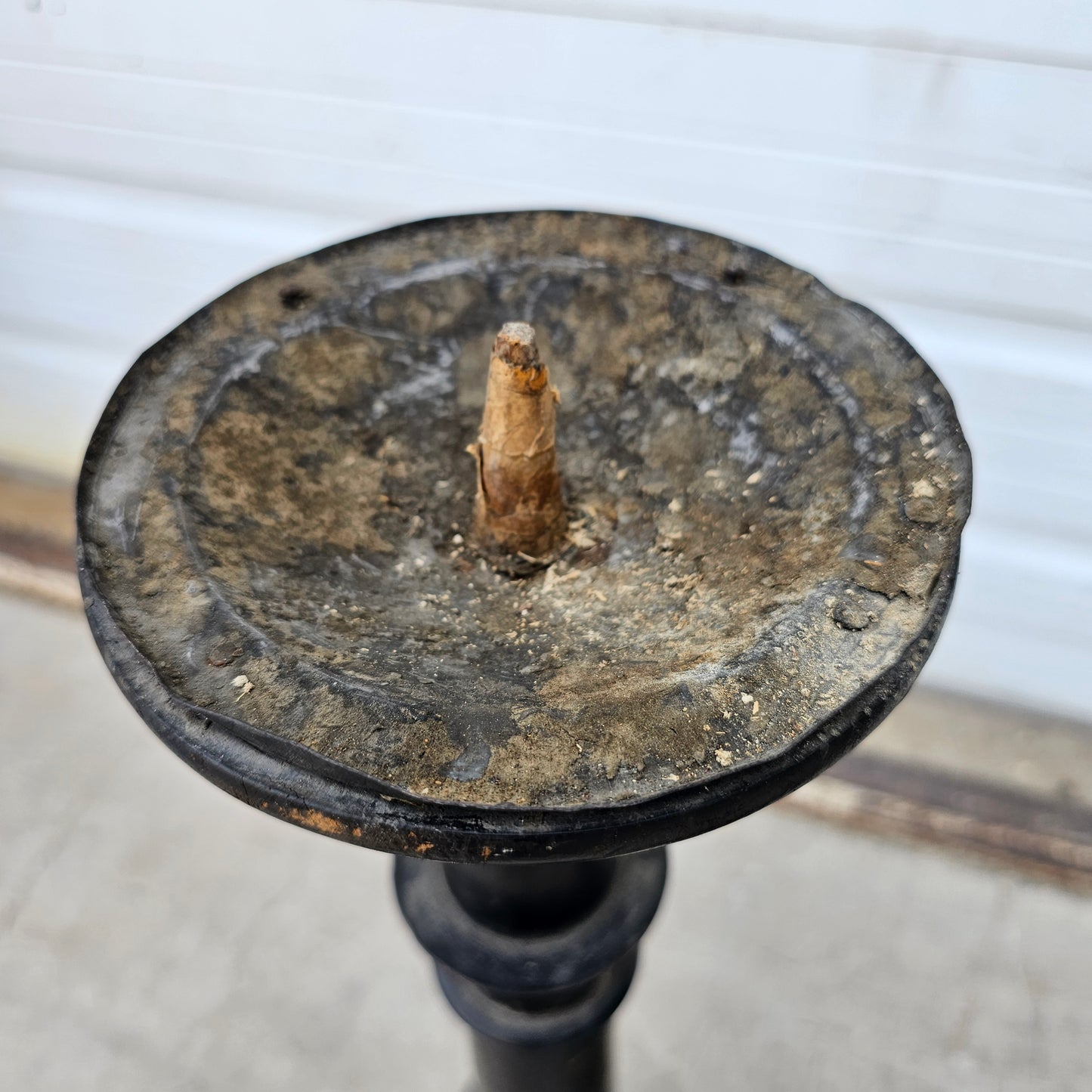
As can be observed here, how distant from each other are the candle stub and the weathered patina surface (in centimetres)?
3

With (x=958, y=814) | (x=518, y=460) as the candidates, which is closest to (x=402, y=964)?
(x=958, y=814)

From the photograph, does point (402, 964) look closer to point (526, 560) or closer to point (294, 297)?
point (526, 560)

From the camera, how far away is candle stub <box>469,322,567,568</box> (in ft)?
2.97

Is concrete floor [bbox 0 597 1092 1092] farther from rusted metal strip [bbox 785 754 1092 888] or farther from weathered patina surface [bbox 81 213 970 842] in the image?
weathered patina surface [bbox 81 213 970 842]

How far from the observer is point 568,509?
1.09m

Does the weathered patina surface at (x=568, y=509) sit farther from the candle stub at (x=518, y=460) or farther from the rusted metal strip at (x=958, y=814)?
the rusted metal strip at (x=958, y=814)

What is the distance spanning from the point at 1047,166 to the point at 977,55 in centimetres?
19

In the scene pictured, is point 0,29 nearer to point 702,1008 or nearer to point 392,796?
point 392,796

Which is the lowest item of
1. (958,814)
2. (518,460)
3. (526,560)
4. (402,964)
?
(402,964)

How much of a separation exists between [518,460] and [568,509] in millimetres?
145

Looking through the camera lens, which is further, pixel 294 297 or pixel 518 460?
pixel 294 297

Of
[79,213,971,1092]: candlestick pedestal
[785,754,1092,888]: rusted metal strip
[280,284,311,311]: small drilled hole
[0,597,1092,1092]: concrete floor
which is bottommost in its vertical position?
[0,597,1092,1092]: concrete floor

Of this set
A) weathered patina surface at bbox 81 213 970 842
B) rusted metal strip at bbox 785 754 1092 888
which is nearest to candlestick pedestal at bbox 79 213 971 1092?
weathered patina surface at bbox 81 213 970 842

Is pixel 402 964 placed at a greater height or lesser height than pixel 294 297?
lesser
